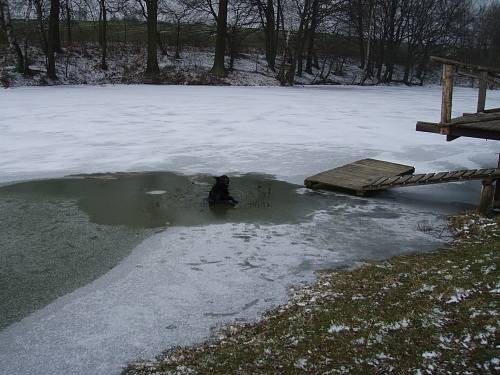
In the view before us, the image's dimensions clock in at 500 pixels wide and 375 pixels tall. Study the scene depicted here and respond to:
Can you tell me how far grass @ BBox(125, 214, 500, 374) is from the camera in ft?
10.4

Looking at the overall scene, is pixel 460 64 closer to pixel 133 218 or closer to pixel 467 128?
pixel 467 128

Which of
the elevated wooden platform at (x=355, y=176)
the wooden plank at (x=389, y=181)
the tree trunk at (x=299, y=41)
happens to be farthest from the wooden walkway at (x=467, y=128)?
the tree trunk at (x=299, y=41)

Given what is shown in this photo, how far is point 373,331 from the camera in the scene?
3520 millimetres

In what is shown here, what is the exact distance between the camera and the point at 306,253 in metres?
5.32

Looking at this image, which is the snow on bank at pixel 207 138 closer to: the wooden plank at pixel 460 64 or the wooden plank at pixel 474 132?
the wooden plank at pixel 474 132

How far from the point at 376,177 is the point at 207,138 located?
4.58 meters

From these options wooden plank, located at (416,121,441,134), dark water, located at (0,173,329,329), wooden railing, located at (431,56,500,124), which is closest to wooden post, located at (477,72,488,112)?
wooden railing, located at (431,56,500,124)

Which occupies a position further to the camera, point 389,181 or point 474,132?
point 474,132

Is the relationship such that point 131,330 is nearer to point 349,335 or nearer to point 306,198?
point 349,335

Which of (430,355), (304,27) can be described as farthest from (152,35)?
(430,355)

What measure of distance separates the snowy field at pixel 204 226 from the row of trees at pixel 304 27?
11.2 meters

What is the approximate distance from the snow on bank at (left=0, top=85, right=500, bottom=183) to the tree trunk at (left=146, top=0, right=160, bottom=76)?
1013 cm

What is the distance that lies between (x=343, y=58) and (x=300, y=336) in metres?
39.4

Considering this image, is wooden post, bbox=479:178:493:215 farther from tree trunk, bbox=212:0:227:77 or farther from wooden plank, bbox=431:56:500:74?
tree trunk, bbox=212:0:227:77
